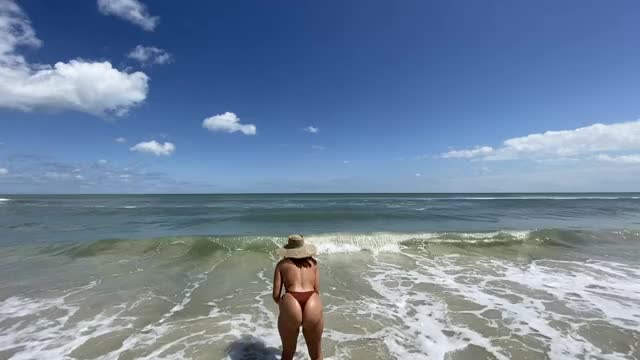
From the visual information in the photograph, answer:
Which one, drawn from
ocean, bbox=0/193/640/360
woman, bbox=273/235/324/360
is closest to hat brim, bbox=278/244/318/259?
woman, bbox=273/235/324/360

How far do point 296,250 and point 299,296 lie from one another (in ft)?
1.75

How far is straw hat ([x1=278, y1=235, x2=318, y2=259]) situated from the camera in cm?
392

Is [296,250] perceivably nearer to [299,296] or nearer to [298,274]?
[298,274]

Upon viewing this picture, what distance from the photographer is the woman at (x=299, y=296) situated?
12.6 feet

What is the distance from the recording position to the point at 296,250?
3939 millimetres

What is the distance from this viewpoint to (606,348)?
210 inches

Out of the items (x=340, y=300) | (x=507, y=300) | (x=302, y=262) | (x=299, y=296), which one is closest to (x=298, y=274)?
(x=302, y=262)

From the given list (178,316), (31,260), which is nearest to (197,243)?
(31,260)

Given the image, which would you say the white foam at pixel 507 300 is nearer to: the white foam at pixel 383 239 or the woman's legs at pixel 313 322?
the woman's legs at pixel 313 322

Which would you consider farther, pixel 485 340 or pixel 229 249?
pixel 229 249

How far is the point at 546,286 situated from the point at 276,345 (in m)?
7.45

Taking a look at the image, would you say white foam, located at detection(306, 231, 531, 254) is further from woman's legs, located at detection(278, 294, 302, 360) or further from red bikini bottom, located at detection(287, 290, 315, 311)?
red bikini bottom, located at detection(287, 290, 315, 311)

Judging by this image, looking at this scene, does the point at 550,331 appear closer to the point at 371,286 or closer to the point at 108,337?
the point at 371,286

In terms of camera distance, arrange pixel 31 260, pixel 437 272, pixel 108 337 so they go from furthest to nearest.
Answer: pixel 31 260, pixel 437 272, pixel 108 337
